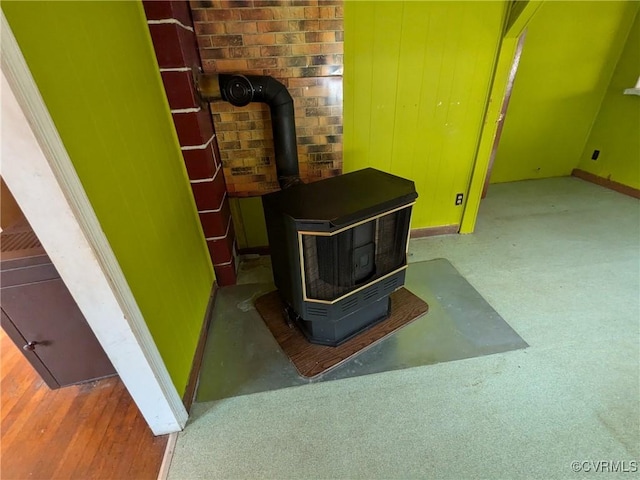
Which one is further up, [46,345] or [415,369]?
[46,345]

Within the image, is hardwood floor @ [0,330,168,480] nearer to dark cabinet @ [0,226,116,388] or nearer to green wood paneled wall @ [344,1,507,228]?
dark cabinet @ [0,226,116,388]

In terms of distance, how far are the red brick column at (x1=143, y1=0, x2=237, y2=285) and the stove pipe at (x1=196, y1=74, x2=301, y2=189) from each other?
98 millimetres

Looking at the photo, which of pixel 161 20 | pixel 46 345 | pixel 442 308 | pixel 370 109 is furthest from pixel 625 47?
pixel 46 345

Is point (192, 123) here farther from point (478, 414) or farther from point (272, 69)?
point (478, 414)

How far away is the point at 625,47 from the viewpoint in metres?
3.11

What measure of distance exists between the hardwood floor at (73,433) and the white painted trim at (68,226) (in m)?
0.25

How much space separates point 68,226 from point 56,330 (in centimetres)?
85

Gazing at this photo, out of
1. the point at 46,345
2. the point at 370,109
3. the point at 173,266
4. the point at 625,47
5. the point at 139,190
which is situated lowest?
the point at 46,345

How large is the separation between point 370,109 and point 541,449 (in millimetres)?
1993

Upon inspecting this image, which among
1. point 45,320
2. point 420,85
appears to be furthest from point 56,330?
point 420,85

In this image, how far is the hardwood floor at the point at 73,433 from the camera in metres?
1.17

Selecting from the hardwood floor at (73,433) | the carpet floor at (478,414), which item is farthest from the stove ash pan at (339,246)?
the hardwood floor at (73,433)

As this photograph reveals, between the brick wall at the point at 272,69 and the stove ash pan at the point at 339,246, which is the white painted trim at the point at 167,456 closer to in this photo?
the stove ash pan at the point at 339,246

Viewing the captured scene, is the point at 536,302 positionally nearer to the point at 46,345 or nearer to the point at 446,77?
the point at 446,77
